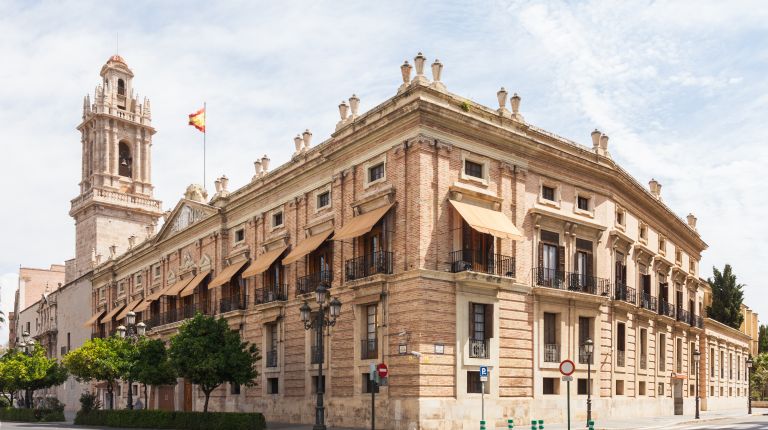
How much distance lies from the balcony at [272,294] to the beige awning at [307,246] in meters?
2.69

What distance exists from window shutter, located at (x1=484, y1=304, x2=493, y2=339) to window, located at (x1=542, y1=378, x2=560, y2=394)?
399 centimetres

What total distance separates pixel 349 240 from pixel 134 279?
3157cm

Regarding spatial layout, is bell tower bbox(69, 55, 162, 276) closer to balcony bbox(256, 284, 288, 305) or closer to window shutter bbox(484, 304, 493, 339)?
balcony bbox(256, 284, 288, 305)

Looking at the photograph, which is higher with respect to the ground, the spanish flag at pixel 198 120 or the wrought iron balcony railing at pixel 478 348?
the spanish flag at pixel 198 120

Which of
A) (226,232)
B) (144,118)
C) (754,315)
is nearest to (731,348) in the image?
(754,315)

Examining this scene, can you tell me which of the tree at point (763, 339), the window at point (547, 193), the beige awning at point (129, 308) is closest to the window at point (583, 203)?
the window at point (547, 193)

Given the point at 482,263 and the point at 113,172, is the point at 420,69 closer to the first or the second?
the point at 482,263

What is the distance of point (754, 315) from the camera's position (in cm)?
7344

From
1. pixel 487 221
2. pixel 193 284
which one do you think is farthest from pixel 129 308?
pixel 487 221

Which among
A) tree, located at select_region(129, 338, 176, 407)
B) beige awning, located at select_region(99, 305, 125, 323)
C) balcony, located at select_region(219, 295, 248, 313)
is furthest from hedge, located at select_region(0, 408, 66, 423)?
balcony, located at select_region(219, 295, 248, 313)

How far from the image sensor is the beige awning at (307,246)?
3269 centimetres

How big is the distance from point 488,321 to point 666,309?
17.3 metres

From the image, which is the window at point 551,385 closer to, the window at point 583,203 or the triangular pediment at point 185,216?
the window at point 583,203

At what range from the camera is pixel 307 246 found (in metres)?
33.2
